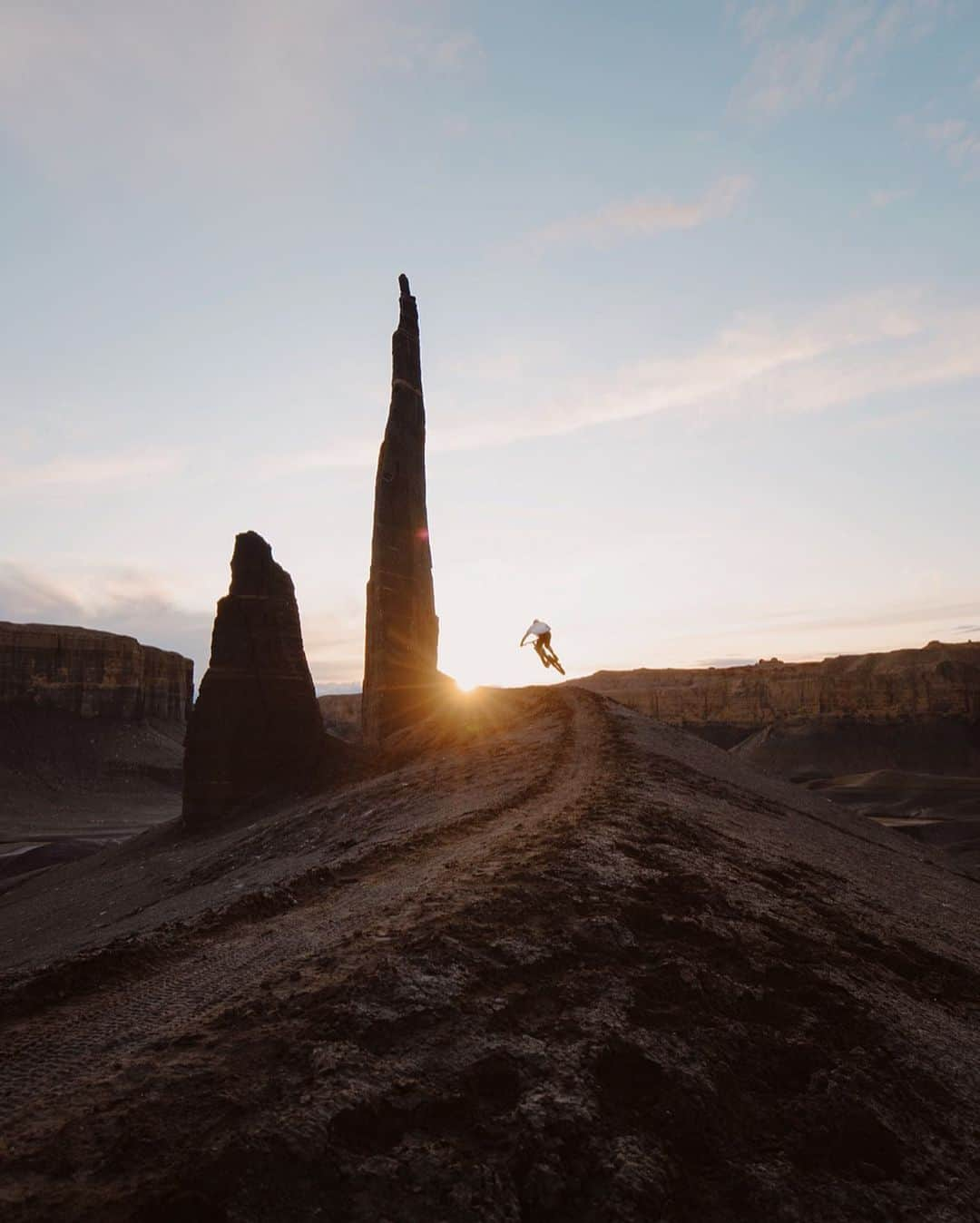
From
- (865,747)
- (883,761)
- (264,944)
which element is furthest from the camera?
(865,747)

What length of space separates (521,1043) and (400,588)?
1812cm

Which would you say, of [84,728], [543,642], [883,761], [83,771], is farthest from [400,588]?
[84,728]

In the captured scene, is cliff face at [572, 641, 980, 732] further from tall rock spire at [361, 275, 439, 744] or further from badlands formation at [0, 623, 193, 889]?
tall rock spire at [361, 275, 439, 744]

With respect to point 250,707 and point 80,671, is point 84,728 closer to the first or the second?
point 80,671

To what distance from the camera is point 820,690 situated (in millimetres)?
59625

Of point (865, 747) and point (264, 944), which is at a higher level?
point (264, 944)

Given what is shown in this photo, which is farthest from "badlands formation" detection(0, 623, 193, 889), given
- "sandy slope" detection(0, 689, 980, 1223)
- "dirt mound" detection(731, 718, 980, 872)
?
"sandy slope" detection(0, 689, 980, 1223)

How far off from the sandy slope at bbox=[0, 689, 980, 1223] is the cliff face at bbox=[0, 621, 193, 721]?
183ft

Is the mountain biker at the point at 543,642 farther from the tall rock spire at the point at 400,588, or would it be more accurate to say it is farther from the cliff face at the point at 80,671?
the cliff face at the point at 80,671

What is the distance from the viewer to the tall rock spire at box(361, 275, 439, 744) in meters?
21.9

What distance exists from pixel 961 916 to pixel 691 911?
21.0 feet

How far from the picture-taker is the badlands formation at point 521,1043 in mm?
3771

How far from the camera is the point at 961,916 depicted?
11.0 metres

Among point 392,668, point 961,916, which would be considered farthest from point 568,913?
point 392,668
